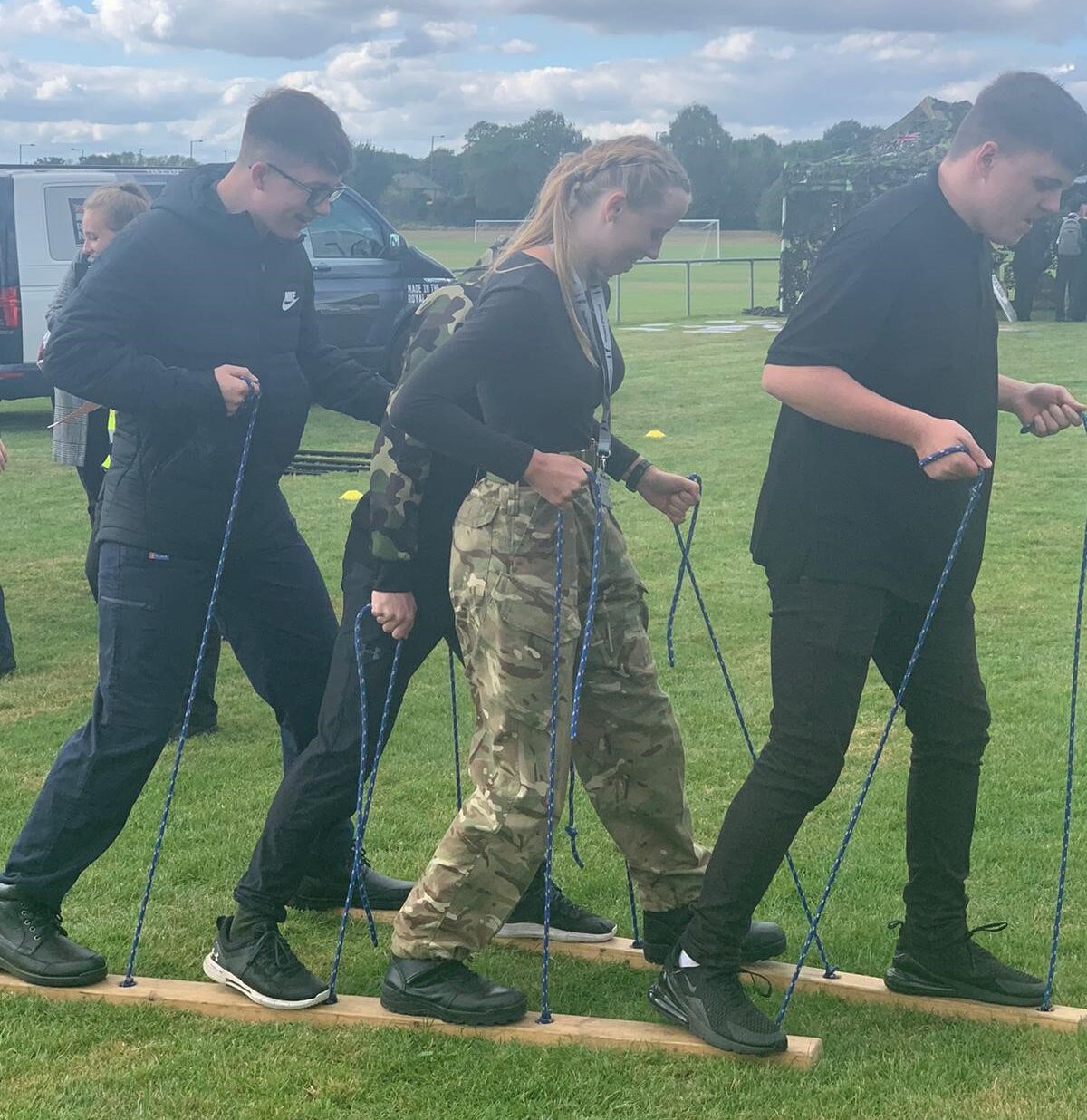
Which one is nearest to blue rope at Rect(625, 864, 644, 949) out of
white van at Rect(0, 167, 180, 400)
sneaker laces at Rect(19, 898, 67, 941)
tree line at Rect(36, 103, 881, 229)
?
sneaker laces at Rect(19, 898, 67, 941)

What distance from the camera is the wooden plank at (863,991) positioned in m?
3.47

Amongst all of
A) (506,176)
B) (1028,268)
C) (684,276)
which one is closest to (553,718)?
(1028,268)

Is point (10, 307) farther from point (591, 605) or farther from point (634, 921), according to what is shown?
point (591, 605)

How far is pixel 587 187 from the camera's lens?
3334 mm

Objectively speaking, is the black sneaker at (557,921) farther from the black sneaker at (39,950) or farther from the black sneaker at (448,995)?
the black sneaker at (39,950)

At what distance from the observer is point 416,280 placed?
1603 cm

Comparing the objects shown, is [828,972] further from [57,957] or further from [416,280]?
[416,280]

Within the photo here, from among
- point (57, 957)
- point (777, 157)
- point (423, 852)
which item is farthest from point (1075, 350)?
point (777, 157)

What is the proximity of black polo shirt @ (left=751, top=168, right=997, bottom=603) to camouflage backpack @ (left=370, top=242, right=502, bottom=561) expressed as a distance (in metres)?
0.74

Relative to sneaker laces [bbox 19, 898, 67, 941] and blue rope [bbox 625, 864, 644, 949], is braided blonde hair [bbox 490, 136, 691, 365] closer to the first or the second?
blue rope [bbox 625, 864, 644, 949]

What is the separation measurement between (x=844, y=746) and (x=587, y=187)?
1328 millimetres

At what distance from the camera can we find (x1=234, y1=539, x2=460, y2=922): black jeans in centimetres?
366

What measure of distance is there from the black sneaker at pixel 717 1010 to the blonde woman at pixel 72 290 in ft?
11.3

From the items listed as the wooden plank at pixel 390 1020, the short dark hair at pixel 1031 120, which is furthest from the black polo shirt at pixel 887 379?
the wooden plank at pixel 390 1020
